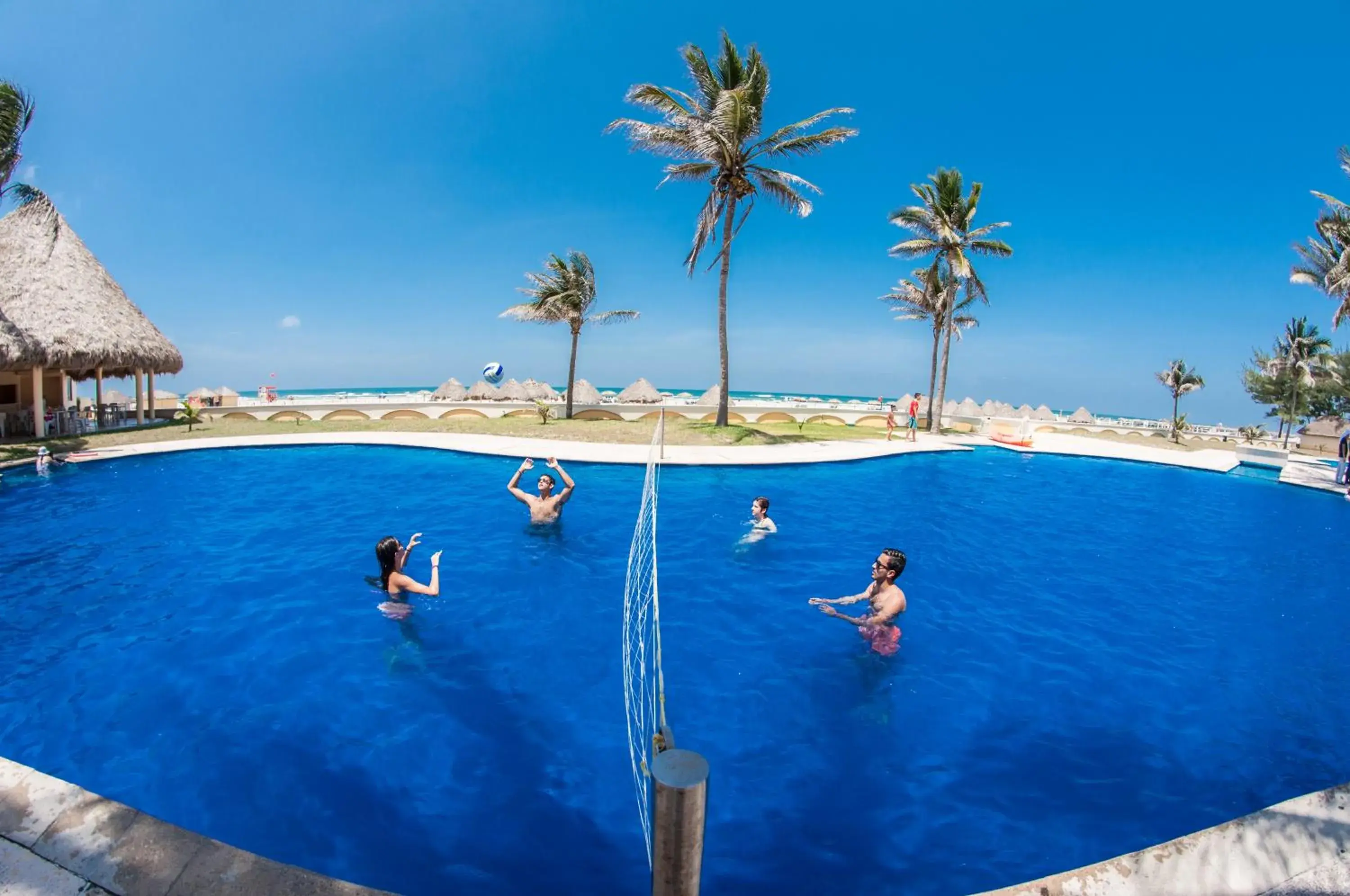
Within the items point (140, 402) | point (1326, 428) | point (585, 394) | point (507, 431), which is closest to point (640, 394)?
point (585, 394)

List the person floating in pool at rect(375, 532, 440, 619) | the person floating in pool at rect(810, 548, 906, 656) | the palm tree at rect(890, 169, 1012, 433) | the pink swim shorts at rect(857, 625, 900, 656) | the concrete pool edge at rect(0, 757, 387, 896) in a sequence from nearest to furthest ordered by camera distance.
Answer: the concrete pool edge at rect(0, 757, 387, 896) → the person floating in pool at rect(810, 548, 906, 656) → the pink swim shorts at rect(857, 625, 900, 656) → the person floating in pool at rect(375, 532, 440, 619) → the palm tree at rect(890, 169, 1012, 433)

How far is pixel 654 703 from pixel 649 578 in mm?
3372

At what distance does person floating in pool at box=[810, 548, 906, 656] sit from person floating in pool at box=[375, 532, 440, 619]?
496cm

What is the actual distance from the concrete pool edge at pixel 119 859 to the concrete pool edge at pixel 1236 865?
11.6 feet

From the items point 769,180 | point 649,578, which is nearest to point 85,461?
point 649,578

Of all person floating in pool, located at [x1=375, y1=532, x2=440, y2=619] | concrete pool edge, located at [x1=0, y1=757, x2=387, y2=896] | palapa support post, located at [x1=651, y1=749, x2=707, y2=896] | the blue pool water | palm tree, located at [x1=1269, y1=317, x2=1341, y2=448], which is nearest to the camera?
palapa support post, located at [x1=651, y1=749, x2=707, y2=896]

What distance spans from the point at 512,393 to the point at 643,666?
1386 inches

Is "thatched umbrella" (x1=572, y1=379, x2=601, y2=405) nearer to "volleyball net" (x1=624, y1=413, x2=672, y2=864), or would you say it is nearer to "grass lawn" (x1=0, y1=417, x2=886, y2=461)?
"grass lawn" (x1=0, y1=417, x2=886, y2=461)

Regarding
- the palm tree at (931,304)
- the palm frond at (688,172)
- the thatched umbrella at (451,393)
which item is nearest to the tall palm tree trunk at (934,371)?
the palm tree at (931,304)

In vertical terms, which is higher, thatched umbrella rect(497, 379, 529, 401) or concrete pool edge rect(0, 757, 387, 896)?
thatched umbrella rect(497, 379, 529, 401)

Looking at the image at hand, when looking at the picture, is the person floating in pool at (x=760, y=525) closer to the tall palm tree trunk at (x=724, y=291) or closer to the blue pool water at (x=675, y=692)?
the blue pool water at (x=675, y=692)

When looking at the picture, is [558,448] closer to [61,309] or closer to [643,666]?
[643,666]

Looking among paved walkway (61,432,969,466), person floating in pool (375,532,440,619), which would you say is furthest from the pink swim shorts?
paved walkway (61,432,969,466)

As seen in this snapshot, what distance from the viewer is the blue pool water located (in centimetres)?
432
